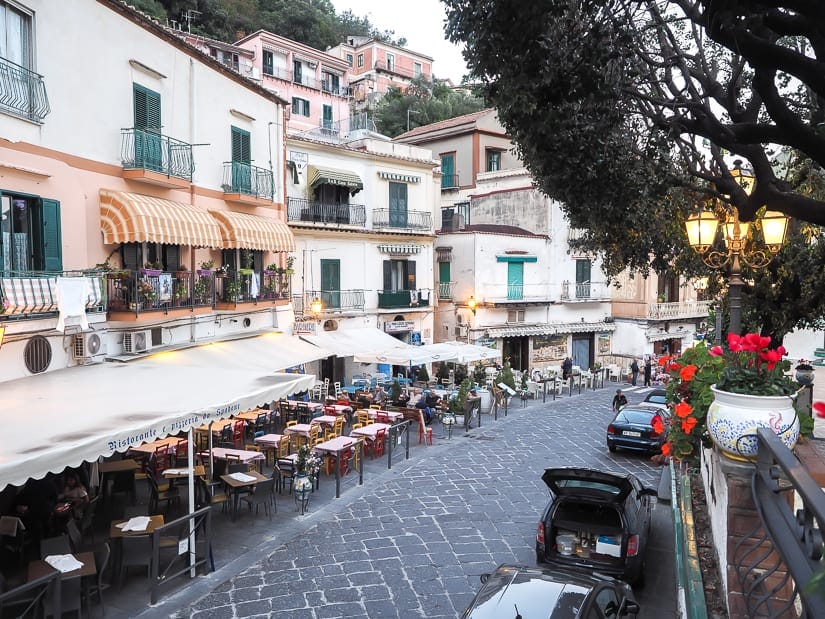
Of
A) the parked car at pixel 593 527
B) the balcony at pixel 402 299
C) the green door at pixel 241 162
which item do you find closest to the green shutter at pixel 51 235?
the green door at pixel 241 162

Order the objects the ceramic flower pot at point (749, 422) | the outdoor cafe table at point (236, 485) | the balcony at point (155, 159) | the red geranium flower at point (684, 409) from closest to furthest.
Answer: the ceramic flower pot at point (749, 422)
the red geranium flower at point (684, 409)
the outdoor cafe table at point (236, 485)
the balcony at point (155, 159)

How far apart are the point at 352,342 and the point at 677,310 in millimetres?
25546

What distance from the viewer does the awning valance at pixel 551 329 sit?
31.7 m

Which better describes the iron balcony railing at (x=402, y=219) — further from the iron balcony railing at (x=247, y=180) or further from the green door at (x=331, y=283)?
the iron balcony railing at (x=247, y=180)

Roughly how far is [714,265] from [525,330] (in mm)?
24468

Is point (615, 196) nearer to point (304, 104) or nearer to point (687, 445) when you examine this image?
point (687, 445)

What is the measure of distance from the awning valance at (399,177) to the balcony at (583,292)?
1080 cm

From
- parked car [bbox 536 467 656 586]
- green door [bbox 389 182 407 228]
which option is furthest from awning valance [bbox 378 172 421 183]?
parked car [bbox 536 467 656 586]

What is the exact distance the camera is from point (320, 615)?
7.59 meters

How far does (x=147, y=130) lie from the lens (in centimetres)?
1428

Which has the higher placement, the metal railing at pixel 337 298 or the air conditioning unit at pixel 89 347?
the metal railing at pixel 337 298

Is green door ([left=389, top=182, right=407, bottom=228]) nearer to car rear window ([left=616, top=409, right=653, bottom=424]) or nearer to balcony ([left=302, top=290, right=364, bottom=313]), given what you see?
balcony ([left=302, top=290, right=364, bottom=313])

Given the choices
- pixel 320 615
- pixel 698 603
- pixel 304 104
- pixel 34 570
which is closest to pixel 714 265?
pixel 698 603

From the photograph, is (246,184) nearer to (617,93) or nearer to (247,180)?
(247,180)
